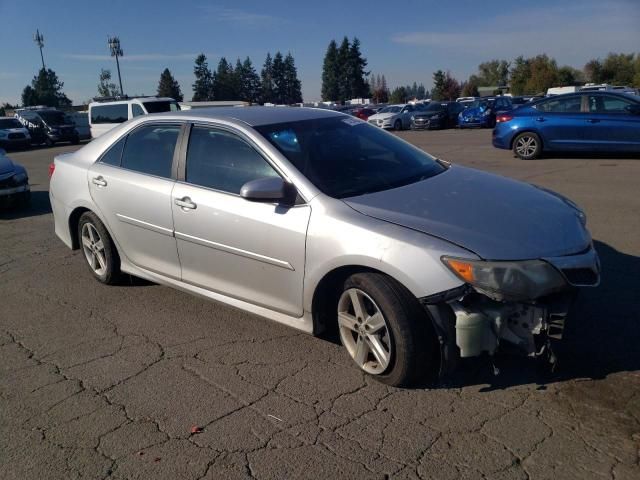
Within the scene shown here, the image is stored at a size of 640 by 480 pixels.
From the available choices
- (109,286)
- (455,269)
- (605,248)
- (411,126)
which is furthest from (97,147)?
(411,126)

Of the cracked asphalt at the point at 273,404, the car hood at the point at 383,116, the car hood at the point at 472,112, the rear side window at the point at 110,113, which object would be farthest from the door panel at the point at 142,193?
the car hood at the point at 383,116

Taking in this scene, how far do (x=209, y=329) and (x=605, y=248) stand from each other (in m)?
3.95

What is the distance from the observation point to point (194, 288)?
4477mm

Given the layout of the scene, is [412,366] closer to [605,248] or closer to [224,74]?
[605,248]

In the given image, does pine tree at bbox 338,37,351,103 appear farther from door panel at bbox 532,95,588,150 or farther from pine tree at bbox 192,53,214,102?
door panel at bbox 532,95,588,150

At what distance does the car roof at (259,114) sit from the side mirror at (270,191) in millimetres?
710

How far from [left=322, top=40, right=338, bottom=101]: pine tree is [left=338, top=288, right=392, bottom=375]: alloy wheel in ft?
309

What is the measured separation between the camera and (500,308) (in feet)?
10.3

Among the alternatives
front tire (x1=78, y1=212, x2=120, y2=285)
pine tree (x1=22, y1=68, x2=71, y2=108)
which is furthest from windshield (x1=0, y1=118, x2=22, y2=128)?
pine tree (x1=22, y1=68, x2=71, y2=108)

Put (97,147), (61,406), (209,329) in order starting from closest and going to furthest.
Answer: (61,406)
(209,329)
(97,147)

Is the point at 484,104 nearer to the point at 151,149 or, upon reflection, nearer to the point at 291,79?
the point at 151,149

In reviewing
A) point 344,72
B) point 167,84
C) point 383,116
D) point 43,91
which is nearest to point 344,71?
point 344,72

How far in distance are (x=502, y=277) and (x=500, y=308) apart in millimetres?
183

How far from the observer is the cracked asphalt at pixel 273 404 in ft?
9.25
